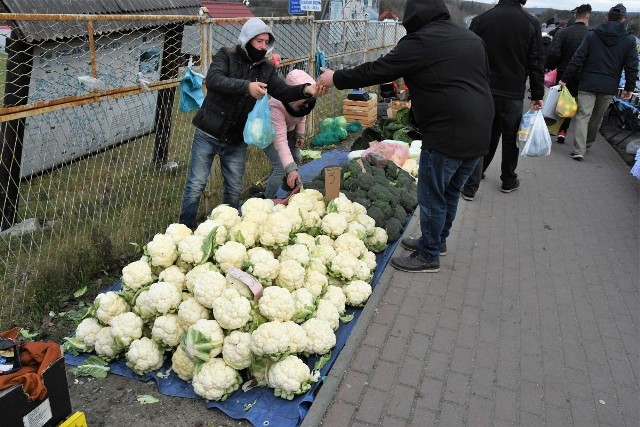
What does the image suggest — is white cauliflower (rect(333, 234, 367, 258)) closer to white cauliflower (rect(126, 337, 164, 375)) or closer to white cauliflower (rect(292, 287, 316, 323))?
white cauliflower (rect(292, 287, 316, 323))

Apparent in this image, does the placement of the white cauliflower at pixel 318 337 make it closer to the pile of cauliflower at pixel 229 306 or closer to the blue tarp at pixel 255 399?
the pile of cauliflower at pixel 229 306

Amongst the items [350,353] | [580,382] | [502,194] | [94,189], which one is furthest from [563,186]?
[94,189]

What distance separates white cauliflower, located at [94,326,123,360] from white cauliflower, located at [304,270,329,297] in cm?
128

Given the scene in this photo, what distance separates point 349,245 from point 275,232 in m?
0.76

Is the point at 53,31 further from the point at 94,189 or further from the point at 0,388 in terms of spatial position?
the point at 0,388

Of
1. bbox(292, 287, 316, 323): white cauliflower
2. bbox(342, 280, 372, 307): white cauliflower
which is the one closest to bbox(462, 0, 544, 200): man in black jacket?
bbox(342, 280, 372, 307): white cauliflower

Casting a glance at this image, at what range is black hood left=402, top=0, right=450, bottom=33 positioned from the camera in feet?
11.2

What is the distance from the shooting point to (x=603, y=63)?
7.34 m

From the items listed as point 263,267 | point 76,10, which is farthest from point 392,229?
point 76,10

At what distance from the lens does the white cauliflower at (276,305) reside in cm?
289

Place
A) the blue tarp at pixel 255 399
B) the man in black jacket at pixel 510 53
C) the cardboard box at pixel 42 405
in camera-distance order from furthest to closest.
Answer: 1. the man in black jacket at pixel 510 53
2. the blue tarp at pixel 255 399
3. the cardboard box at pixel 42 405

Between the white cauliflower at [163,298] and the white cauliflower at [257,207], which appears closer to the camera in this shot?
the white cauliflower at [163,298]

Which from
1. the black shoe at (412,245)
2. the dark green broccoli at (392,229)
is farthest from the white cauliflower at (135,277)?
the black shoe at (412,245)

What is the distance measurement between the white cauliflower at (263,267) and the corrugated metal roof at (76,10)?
277 cm
